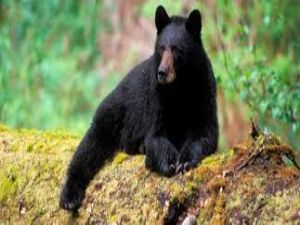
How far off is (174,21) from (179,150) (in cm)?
89

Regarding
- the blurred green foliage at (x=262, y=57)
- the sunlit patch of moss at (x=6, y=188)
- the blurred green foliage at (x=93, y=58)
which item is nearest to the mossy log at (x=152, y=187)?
the sunlit patch of moss at (x=6, y=188)

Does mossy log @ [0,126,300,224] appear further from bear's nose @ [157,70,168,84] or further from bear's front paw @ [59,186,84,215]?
bear's nose @ [157,70,168,84]

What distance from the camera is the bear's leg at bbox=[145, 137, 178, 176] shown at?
5.20 metres

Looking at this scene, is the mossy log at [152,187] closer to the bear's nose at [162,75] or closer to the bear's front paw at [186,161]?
the bear's front paw at [186,161]

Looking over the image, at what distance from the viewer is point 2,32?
40.5 ft

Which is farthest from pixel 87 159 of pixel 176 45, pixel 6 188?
pixel 176 45

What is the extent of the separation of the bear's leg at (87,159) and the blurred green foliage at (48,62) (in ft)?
15.9

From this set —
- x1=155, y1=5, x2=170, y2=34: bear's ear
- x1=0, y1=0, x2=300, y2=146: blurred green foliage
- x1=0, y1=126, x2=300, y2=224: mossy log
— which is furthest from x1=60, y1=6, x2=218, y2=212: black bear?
x1=0, y1=0, x2=300, y2=146: blurred green foliage

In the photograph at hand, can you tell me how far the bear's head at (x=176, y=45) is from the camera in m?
5.71

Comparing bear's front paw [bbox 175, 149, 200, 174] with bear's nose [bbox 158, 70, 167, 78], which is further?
bear's nose [bbox 158, 70, 167, 78]

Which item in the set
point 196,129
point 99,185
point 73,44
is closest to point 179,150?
point 196,129

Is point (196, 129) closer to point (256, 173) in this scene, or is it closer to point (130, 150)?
point (130, 150)

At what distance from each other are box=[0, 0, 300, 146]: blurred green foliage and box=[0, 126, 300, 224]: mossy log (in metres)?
2.30

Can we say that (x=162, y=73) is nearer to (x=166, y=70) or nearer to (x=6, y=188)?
(x=166, y=70)
